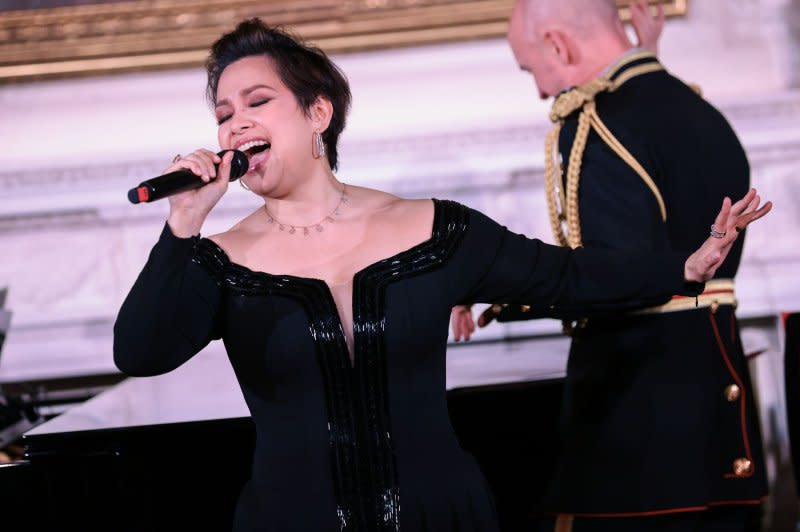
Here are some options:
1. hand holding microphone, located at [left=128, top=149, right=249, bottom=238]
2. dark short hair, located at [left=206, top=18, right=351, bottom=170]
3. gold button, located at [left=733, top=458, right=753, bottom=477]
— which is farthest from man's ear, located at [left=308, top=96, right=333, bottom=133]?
gold button, located at [left=733, top=458, right=753, bottom=477]

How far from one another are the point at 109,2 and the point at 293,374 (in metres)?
2.17

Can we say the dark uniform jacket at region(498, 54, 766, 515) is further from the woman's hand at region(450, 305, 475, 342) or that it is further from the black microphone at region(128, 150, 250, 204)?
the black microphone at region(128, 150, 250, 204)

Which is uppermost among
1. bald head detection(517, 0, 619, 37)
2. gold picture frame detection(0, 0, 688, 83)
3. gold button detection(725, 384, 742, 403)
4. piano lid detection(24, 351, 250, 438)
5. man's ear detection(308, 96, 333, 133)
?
gold picture frame detection(0, 0, 688, 83)

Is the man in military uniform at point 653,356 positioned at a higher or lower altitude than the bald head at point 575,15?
lower

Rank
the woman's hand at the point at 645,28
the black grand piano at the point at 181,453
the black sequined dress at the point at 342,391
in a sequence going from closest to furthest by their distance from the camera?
the black sequined dress at the point at 342,391 → the black grand piano at the point at 181,453 → the woman's hand at the point at 645,28

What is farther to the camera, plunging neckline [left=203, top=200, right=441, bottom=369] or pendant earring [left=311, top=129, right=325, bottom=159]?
pendant earring [left=311, top=129, right=325, bottom=159]

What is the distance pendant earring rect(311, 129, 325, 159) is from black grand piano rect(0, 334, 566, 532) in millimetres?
649

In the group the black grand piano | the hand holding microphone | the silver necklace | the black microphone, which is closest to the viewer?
the black microphone

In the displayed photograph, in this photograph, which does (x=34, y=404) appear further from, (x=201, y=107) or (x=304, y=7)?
(x=304, y=7)

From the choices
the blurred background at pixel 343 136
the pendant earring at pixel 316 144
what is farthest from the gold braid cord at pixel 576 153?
the blurred background at pixel 343 136

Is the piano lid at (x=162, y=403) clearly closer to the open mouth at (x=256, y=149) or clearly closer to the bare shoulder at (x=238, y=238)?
the bare shoulder at (x=238, y=238)

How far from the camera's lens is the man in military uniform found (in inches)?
79.2

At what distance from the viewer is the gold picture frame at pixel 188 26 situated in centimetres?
332

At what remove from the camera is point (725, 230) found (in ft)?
5.56
